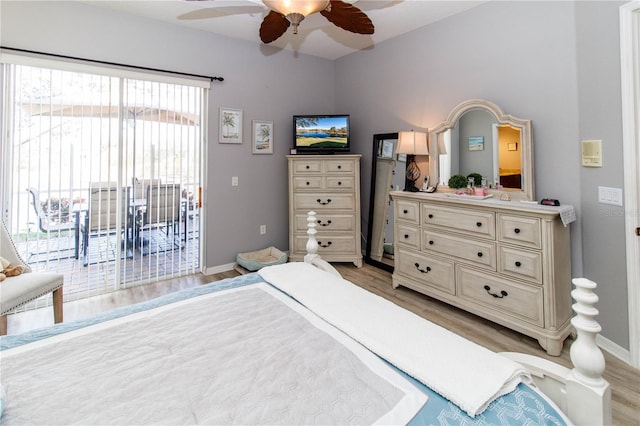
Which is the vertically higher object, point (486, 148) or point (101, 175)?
point (486, 148)

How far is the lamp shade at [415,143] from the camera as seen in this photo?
3.27 metres

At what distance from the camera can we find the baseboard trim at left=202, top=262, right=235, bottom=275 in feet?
12.5

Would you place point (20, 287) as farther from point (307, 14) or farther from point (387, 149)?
point (387, 149)

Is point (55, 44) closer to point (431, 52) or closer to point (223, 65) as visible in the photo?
point (223, 65)

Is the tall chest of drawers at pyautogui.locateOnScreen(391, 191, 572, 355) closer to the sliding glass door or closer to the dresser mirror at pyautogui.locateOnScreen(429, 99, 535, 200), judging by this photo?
the dresser mirror at pyautogui.locateOnScreen(429, 99, 535, 200)

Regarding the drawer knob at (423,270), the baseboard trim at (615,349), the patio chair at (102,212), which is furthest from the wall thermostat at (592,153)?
the patio chair at (102,212)

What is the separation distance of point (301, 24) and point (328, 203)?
197 cm

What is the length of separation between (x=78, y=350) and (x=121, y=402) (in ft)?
1.25

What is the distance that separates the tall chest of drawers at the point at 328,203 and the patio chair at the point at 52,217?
2213 millimetres

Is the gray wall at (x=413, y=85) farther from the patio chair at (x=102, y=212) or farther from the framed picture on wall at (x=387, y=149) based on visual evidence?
the patio chair at (x=102, y=212)

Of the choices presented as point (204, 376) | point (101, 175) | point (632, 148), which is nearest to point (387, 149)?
point (632, 148)

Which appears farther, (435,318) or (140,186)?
(140,186)

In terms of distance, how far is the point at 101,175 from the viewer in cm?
312

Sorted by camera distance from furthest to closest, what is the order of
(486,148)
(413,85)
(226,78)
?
1. (226,78)
2. (413,85)
3. (486,148)
